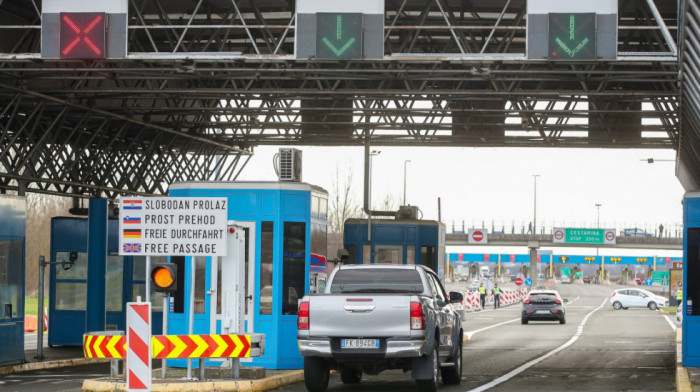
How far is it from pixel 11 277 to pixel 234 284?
4.74 metres

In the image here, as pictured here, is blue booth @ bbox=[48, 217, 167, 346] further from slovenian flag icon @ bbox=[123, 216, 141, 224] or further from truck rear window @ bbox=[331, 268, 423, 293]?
slovenian flag icon @ bbox=[123, 216, 141, 224]

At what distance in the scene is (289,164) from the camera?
22500mm

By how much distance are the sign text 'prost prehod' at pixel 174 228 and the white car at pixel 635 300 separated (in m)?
57.7

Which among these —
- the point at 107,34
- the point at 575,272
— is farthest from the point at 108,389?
the point at 575,272

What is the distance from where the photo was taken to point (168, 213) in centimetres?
1711

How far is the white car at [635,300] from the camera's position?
71812mm

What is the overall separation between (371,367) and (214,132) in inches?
997

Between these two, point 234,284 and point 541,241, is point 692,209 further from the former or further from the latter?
point 541,241

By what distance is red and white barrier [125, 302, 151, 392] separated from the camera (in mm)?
13336

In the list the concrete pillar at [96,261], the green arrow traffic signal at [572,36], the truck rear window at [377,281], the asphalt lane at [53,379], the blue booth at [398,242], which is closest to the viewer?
the truck rear window at [377,281]

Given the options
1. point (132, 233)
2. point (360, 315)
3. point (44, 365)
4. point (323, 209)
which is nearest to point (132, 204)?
point (132, 233)

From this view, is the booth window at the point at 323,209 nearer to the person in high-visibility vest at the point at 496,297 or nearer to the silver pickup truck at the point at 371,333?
the silver pickup truck at the point at 371,333

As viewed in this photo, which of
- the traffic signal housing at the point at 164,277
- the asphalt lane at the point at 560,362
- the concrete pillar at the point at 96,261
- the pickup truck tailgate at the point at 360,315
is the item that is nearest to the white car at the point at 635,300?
the asphalt lane at the point at 560,362

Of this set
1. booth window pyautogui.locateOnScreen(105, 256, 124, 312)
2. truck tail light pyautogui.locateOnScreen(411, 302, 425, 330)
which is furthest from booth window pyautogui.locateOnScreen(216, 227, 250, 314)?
booth window pyautogui.locateOnScreen(105, 256, 124, 312)
